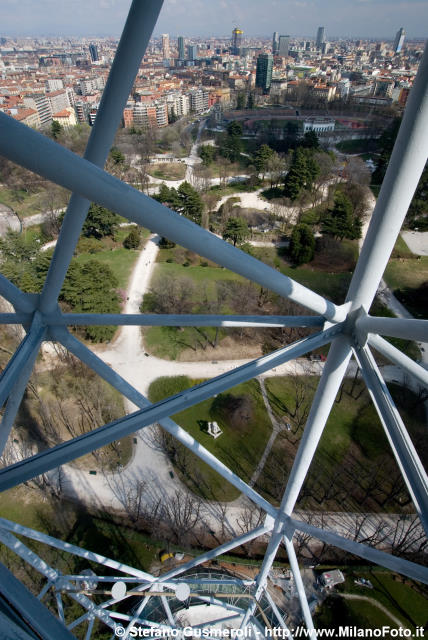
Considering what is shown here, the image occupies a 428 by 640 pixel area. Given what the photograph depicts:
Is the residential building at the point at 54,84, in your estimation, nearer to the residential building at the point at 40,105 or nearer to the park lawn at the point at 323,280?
the residential building at the point at 40,105

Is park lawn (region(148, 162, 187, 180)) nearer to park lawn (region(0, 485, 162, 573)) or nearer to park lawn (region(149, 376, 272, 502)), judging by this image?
park lawn (region(149, 376, 272, 502))

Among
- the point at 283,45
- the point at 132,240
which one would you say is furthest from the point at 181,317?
the point at 283,45

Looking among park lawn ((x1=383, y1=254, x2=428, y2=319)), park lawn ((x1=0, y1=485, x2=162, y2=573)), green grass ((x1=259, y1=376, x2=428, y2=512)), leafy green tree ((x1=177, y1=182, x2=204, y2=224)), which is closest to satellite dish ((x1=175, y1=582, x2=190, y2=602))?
park lawn ((x1=0, y1=485, x2=162, y2=573))

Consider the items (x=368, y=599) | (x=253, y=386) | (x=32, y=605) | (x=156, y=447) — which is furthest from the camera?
(x=253, y=386)

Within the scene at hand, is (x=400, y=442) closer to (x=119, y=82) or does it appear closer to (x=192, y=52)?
(x=119, y=82)

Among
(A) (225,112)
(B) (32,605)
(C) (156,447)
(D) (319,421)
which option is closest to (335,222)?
(C) (156,447)

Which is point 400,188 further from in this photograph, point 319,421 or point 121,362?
point 121,362
